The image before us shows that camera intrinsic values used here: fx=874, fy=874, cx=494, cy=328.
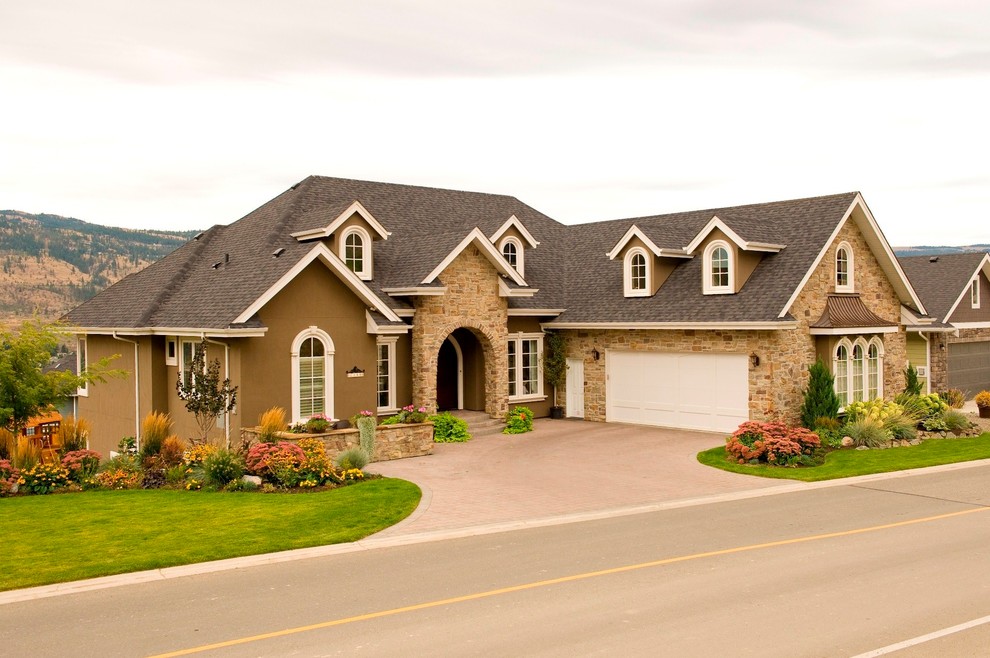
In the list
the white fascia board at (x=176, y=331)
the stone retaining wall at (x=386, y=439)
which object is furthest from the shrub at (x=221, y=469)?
the white fascia board at (x=176, y=331)

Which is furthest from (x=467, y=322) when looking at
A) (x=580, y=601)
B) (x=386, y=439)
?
(x=580, y=601)

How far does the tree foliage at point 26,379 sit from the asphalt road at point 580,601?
33.5 ft

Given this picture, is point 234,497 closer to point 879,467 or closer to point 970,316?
point 879,467

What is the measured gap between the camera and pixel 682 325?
25172 mm

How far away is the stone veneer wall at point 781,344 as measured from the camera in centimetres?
2384

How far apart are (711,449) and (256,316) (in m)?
11.7

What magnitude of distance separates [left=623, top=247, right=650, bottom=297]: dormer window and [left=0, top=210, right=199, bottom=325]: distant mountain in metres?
65.4

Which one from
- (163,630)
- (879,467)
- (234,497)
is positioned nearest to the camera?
(163,630)

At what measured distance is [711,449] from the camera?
22.2 m

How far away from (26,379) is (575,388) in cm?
1633

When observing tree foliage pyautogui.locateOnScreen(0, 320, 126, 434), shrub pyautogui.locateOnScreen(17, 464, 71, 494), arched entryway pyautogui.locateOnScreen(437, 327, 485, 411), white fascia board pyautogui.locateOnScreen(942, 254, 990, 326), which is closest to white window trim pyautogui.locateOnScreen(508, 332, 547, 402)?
arched entryway pyautogui.locateOnScreen(437, 327, 485, 411)

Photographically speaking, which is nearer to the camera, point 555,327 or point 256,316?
point 256,316

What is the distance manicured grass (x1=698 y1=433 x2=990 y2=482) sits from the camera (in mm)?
19266

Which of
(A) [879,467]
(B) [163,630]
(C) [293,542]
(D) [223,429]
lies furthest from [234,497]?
(A) [879,467]
